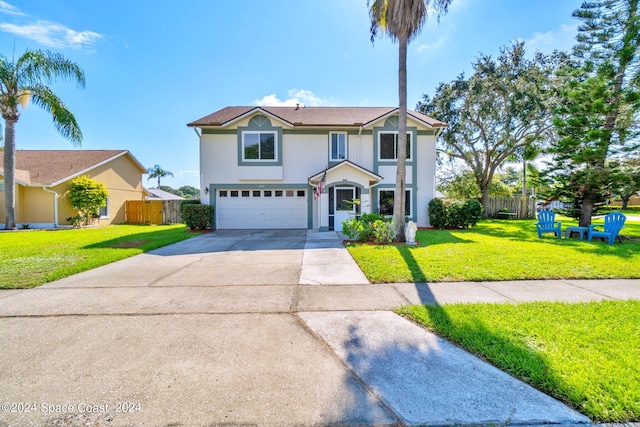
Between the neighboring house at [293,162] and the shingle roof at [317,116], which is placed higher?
the shingle roof at [317,116]

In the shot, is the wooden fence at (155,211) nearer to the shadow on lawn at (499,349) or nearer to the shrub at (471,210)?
the shrub at (471,210)

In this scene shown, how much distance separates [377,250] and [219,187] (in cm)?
1075

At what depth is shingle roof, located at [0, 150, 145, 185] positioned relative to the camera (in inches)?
697

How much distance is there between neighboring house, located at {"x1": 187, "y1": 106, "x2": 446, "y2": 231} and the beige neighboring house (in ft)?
32.1

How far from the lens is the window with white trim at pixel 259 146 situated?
1570 cm

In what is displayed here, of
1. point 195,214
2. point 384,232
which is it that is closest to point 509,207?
point 384,232

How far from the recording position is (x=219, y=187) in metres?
15.9

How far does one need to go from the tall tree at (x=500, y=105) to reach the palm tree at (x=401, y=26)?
12417mm

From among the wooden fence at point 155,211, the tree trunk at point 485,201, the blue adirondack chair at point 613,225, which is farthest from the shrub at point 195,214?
the tree trunk at point 485,201

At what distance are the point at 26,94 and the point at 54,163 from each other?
19.5 ft

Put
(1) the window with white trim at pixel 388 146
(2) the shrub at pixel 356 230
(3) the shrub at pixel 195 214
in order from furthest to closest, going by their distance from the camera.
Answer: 1. (1) the window with white trim at pixel 388 146
2. (3) the shrub at pixel 195 214
3. (2) the shrub at pixel 356 230

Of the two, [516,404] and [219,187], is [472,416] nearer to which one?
[516,404]

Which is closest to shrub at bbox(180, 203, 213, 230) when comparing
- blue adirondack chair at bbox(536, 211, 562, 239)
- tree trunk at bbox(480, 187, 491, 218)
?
blue adirondack chair at bbox(536, 211, 562, 239)

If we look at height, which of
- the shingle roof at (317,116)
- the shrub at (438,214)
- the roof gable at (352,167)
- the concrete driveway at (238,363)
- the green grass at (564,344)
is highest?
the shingle roof at (317,116)
